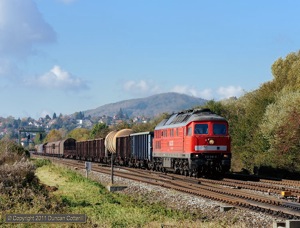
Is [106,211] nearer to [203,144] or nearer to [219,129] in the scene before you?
[203,144]

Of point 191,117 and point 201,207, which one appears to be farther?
point 191,117

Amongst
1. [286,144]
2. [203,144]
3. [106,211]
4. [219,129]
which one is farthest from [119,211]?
[286,144]

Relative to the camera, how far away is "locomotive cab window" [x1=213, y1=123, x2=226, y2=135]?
3075 cm

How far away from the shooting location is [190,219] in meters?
15.9

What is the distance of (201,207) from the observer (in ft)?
61.5

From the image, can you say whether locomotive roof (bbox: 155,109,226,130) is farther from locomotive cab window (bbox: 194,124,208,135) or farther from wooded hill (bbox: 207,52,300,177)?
wooded hill (bbox: 207,52,300,177)

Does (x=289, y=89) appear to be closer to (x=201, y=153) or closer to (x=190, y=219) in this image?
(x=201, y=153)

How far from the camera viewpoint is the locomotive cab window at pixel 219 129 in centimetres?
3075

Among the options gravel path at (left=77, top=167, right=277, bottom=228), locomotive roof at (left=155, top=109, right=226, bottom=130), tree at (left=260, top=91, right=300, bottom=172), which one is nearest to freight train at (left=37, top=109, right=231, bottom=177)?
locomotive roof at (left=155, top=109, right=226, bottom=130)

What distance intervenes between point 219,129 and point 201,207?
1259cm

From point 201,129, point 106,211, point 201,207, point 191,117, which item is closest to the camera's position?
point 106,211

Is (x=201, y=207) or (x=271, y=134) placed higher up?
(x=271, y=134)

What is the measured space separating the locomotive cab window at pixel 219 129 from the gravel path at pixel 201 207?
5.52 meters

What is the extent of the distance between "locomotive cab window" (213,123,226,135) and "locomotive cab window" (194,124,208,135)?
55 cm
